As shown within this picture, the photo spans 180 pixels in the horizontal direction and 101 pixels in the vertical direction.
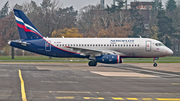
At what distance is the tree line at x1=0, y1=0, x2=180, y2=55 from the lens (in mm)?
72312

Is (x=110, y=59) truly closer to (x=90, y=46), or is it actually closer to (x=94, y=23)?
(x=90, y=46)

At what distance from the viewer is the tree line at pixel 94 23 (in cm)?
7231

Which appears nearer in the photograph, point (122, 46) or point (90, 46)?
point (122, 46)

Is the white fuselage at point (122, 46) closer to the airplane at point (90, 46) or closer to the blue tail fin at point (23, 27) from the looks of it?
the airplane at point (90, 46)

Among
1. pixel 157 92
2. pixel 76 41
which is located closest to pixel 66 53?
pixel 76 41

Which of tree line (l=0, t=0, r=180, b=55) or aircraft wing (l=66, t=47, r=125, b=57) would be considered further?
tree line (l=0, t=0, r=180, b=55)

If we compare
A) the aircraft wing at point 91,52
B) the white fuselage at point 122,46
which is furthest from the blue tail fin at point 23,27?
the aircraft wing at point 91,52

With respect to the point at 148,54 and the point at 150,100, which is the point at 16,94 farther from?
the point at 148,54

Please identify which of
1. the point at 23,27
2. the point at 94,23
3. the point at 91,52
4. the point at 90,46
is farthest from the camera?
the point at 94,23

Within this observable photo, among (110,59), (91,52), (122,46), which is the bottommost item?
(110,59)

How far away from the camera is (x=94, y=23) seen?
96438 millimetres

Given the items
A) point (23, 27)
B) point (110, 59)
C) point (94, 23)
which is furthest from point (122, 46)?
point (94, 23)

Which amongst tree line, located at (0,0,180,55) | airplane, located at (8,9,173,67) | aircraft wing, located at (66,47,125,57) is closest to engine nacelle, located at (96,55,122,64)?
aircraft wing, located at (66,47,125,57)

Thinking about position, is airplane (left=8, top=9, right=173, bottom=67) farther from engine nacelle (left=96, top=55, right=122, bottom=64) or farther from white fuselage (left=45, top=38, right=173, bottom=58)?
engine nacelle (left=96, top=55, right=122, bottom=64)
